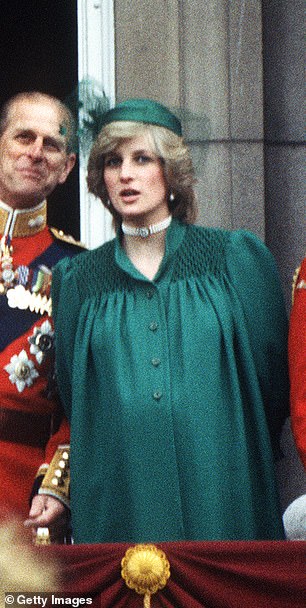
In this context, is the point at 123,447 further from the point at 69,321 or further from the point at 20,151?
the point at 20,151

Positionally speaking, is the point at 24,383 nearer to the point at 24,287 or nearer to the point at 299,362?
the point at 24,287

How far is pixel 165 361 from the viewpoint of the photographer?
163 inches

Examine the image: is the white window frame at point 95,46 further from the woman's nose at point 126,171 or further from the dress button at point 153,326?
the dress button at point 153,326

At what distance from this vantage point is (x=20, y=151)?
15.1 ft

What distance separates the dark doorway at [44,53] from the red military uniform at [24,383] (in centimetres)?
40

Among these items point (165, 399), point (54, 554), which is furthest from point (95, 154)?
point (54, 554)

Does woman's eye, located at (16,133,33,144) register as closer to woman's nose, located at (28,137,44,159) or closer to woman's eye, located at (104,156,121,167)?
woman's nose, located at (28,137,44,159)

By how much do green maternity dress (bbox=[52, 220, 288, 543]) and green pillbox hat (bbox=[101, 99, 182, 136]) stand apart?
11.9 inches

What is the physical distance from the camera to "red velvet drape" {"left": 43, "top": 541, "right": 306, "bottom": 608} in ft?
11.9

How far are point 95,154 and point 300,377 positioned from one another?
0.93 m

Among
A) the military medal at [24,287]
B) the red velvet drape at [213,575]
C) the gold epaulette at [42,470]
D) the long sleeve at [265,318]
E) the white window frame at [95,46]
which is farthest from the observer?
the white window frame at [95,46]

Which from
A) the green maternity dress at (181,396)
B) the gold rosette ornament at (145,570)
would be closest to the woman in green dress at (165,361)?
the green maternity dress at (181,396)

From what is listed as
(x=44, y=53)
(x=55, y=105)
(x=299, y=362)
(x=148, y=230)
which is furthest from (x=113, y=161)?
(x=44, y=53)

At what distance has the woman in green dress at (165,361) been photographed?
4102 mm
